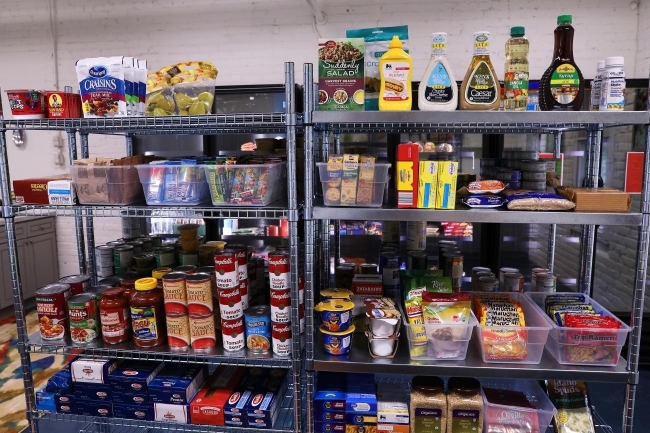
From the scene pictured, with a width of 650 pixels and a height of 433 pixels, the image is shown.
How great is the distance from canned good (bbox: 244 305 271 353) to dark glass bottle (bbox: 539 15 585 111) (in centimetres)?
144

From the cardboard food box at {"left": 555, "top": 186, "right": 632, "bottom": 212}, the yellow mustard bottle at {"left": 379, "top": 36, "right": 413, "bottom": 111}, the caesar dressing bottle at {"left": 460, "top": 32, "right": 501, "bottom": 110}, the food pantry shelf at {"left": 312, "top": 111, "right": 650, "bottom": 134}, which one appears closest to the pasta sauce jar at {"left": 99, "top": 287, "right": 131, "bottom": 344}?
the food pantry shelf at {"left": 312, "top": 111, "right": 650, "bottom": 134}

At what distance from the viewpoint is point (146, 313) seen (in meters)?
2.07

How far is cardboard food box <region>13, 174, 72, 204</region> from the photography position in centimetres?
214

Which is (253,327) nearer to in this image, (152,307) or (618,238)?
(152,307)

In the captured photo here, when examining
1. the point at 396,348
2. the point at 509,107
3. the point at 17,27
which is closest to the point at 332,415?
the point at 396,348

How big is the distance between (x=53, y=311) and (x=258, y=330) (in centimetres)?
99

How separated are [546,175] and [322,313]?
128cm

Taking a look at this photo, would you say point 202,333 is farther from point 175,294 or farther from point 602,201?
point 602,201

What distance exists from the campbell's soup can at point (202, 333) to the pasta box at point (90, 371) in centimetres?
47

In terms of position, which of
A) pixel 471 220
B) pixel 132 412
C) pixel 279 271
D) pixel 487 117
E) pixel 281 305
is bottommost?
pixel 132 412

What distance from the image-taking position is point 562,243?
5.16 metres

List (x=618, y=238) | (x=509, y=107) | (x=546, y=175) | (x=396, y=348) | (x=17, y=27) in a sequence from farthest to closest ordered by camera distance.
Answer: (x=17, y=27), (x=618, y=238), (x=546, y=175), (x=396, y=348), (x=509, y=107)

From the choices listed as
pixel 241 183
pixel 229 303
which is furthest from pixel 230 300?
pixel 241 183

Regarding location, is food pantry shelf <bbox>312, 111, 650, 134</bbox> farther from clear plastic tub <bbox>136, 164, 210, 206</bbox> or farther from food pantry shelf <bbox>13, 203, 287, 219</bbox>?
clear plastic tub <bbox>136, 164, 210, 206</bbox>
